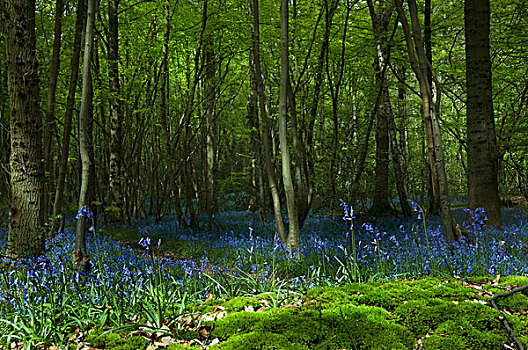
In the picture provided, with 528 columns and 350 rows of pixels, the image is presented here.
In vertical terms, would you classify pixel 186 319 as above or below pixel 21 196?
below

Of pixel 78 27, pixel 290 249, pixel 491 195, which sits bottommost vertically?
pixel 290 249


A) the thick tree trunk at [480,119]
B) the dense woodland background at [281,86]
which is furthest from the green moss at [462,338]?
the thick tree trunk at [480,119]

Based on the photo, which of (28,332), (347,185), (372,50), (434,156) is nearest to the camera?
(28,332)

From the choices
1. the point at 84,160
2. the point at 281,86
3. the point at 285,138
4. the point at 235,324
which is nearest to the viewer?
the point at 235,324

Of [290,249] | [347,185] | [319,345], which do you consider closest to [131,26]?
[347,185]

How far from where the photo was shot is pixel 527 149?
962 cm

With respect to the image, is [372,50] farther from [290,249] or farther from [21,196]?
[21,196]

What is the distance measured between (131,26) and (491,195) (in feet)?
45.6

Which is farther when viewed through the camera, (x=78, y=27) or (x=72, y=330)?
(x=78, y=27)

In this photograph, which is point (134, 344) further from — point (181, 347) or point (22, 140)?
point (22, 140)

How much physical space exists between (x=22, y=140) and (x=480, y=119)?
7.78 meters

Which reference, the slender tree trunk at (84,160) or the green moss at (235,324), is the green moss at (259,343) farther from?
the slender tree trunk at (84,160)

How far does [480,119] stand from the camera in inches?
259

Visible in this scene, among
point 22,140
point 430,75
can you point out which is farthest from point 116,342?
point 430,75
